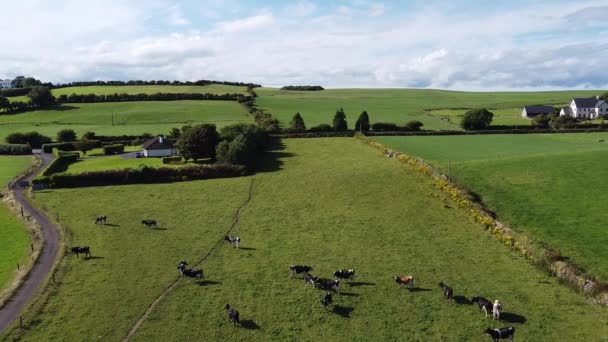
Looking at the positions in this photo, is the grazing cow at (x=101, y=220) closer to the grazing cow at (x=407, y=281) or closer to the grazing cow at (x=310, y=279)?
the grazing cow at (x=310, y=279)

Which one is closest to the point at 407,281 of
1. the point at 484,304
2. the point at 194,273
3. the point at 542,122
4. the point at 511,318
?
the point at 484,304

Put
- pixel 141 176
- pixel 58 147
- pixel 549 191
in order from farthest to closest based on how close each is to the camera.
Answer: pixel 58 147 → pixel 141 176 → pixel 549 191

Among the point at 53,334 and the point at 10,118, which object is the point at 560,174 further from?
the point at 10,118

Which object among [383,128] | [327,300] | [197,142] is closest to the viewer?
[327,300]

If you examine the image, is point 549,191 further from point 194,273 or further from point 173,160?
point 173,160

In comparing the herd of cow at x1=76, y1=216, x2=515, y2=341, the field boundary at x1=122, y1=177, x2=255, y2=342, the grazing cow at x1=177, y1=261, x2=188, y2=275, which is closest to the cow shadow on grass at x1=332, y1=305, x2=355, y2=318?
the herd of cow at x1=76, y1=216, x2=515, y2=341

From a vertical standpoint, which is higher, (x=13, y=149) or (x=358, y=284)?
(x=13, y=149)

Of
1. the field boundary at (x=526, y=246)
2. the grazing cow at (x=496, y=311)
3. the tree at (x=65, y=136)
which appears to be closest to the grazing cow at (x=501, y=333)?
the grazing cow at (x=496, y=311)

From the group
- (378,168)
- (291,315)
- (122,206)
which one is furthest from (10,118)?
(291,315)
